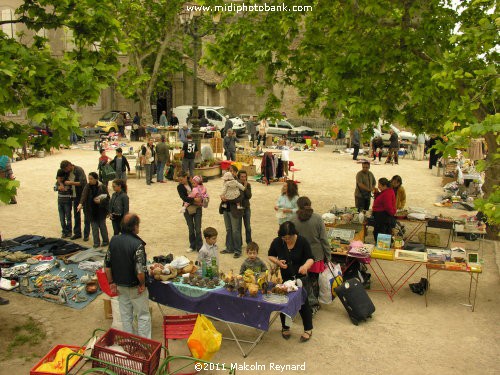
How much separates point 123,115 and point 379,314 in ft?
90.8

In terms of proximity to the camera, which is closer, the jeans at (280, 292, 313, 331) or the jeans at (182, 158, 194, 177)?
the jeans at (280, 292, 313, 331)

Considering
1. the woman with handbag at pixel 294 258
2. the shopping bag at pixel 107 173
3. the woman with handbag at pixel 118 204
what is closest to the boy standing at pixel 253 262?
the woman with handbag at pixel 294 258

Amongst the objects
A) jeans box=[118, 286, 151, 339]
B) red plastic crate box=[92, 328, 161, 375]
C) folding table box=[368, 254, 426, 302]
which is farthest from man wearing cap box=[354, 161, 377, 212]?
red plastic crate box=[92, 328, 161, 375]

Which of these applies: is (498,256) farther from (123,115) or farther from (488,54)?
(123,115)

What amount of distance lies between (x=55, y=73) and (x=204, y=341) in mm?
4263

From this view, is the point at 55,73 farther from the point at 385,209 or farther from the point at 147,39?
the point at 147,39

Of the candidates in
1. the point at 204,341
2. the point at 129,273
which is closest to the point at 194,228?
the point at 129,273

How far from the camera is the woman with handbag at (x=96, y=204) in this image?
1024 centimetres

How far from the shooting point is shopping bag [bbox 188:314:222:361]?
5844 millimetres

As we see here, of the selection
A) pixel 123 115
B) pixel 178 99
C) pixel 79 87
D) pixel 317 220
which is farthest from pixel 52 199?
pixel 178 99

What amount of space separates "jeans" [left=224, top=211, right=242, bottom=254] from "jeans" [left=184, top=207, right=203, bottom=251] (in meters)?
0.57

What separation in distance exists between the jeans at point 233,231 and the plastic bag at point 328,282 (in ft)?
8.83

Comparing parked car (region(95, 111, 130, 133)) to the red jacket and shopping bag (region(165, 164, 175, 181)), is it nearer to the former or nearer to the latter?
shopping bag (region(165, 164, 175, 181))

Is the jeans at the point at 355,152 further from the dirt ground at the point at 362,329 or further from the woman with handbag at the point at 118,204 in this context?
the woman with handbag at the point at 118,204
